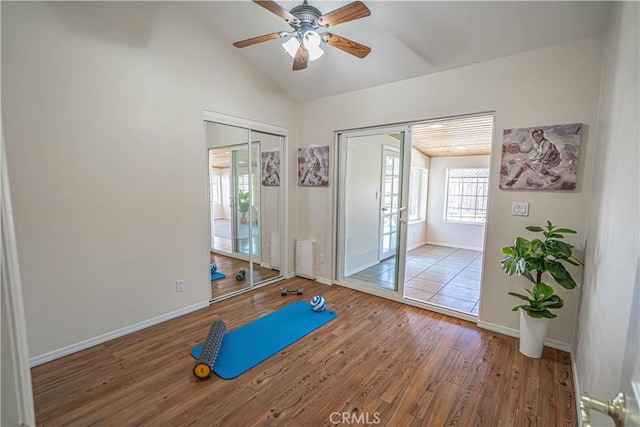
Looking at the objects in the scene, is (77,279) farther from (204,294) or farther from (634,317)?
(634,317)

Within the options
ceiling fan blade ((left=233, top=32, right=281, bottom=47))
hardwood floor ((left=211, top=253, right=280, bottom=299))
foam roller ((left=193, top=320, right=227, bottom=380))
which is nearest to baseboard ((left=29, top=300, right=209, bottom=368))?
hardwood floor ((left=211, top=253, right=280, bottom=299))

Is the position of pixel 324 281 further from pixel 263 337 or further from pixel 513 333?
pixel 513 333

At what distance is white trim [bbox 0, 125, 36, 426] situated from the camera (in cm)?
61

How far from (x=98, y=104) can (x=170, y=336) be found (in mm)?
2162

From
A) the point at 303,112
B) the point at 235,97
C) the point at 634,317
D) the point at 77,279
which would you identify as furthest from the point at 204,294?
the point at 634,317

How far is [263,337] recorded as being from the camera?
9.02ft

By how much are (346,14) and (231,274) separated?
3.42 m

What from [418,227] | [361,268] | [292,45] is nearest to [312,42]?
[292,45]

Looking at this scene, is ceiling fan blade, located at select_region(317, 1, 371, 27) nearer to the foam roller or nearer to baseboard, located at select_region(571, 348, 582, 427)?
the foam roller

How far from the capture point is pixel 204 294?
340 centimetres

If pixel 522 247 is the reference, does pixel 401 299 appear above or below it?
below

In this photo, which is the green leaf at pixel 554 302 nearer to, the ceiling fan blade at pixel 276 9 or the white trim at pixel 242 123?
the ceiling fan blade at pixel 276 9

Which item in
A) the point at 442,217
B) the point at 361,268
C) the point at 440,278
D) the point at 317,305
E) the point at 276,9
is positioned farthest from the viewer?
the point at 442,217

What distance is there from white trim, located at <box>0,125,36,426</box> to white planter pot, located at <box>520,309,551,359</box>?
9.99ft
